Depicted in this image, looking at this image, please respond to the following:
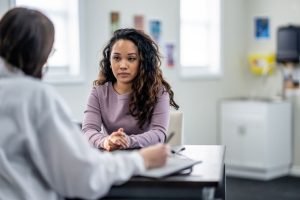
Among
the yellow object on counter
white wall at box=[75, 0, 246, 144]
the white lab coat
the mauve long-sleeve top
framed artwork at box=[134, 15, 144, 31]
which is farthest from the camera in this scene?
the yellow object on counter

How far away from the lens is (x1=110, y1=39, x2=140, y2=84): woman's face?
2.36m

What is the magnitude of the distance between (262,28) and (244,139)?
1239 millimetres

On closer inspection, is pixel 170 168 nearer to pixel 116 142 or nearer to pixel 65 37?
pixel 116 142

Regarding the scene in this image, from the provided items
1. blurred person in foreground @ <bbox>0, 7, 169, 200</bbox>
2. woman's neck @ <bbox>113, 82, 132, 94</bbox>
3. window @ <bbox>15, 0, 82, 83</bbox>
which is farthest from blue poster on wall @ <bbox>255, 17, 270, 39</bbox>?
blurred person in foreground @ <bbox>0, 7, 169, 200</bbox>

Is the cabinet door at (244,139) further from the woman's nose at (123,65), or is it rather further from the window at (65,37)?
the woman's nose at (123,65)

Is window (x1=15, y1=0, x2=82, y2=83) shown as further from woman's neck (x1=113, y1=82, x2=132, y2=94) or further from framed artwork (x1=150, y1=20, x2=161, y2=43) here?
woman's neck (x1=113, y1=82, x2=132, y2=94)

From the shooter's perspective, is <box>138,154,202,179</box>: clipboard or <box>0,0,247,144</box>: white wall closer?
<box>138,154,202,179</box>: clipboard

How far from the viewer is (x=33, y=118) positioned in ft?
4.42

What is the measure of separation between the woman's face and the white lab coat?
97 cm

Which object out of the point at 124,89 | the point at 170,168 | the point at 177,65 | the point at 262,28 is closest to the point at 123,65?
the point at 124,89

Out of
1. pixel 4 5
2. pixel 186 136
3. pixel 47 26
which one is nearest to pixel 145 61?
pixel 47 26

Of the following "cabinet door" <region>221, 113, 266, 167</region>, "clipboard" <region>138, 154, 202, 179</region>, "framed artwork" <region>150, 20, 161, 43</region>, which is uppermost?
"framed artwork" <region>150, 20, 161, 43</region>

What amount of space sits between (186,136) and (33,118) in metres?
3.89

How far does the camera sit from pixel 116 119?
2395mm
